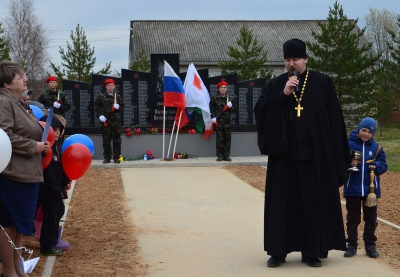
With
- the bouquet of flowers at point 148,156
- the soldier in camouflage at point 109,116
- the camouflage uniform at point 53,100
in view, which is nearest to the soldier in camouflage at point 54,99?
the camouflage uniform at point 53,100

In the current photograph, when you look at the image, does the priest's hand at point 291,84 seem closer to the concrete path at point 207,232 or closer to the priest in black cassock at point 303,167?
the priest in black cassock at point 303,167

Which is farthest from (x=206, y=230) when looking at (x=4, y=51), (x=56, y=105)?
(x=4, y=51)

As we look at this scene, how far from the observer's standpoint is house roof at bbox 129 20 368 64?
52.7 m

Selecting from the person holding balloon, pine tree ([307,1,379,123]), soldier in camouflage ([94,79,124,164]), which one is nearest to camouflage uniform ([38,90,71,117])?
soldier in camouflage ([94,79,124,164])

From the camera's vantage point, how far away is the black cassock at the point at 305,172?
647 cm

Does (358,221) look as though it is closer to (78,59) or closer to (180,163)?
(180,163)

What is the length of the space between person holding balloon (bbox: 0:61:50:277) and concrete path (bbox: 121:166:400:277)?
133cm

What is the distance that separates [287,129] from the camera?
6.59 metres

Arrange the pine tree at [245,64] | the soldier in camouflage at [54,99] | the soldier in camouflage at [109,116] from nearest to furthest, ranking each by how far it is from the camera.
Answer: the soldier in camouflage at [54,99] < the soldier in camouflage at [109,116] < the pine tree at [245,64]

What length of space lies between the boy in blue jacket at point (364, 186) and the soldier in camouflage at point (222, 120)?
10.4 metres

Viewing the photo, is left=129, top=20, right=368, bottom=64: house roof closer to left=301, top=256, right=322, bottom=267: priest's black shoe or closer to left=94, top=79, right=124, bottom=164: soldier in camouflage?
left=94, top=79, right=124, bottom=164: soldier in camouflage

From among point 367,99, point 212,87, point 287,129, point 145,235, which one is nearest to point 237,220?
point 145,235

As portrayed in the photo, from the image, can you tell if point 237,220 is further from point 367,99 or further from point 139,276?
point 367,99

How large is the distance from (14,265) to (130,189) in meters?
6.81
